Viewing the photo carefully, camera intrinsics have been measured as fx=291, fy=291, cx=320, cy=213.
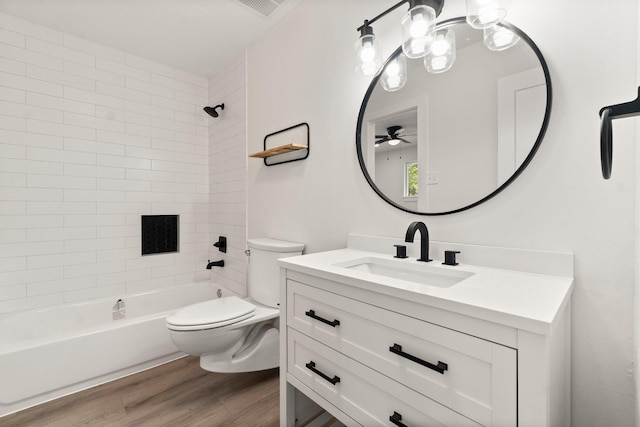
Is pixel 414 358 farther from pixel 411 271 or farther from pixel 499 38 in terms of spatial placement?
pixel 499 38

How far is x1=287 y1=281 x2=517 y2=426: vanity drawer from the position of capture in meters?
0.69

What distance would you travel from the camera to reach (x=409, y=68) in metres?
1.39

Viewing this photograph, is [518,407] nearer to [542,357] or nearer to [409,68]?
[542,357]

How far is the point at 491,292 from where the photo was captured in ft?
2.67

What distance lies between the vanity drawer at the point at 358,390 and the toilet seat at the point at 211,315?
581 mm

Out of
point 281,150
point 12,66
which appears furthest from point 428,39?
point 12,66

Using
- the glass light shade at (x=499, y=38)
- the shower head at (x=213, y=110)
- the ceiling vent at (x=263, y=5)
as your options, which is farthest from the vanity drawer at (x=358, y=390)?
the shower head at (x=213, y=110)

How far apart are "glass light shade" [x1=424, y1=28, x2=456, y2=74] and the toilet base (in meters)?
1.80

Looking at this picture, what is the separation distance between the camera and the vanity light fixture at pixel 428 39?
106cm

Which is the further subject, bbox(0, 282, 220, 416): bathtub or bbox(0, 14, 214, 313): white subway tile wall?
bbox(0, 14, 214, 313): white subway tile wall

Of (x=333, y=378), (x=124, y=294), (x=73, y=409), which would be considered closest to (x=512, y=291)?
(x=333, y=378)

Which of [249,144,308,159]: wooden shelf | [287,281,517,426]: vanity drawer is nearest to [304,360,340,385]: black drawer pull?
[287,281,517,426]: vanity drawer

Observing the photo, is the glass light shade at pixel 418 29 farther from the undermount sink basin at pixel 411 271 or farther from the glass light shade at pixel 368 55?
the undermount sink basin at pixel 411 271

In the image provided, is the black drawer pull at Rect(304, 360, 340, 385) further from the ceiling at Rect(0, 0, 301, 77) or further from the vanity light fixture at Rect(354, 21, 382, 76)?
the ceiling at Rect(0, 0, 301, 77)
